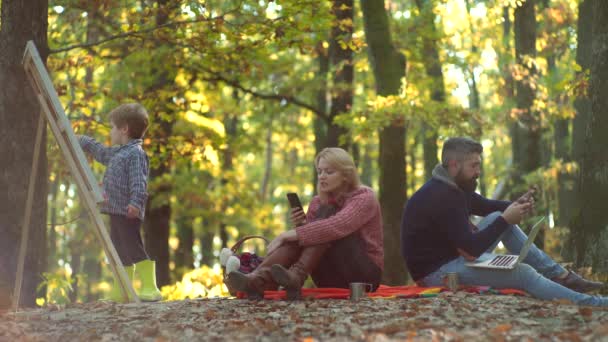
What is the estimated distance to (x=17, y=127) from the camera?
7828 millimetres

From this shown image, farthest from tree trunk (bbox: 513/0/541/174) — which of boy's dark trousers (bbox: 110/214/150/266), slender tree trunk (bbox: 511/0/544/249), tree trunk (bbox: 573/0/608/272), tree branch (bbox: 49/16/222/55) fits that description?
boy's dark trousers (bbox: 110/214/150/266)

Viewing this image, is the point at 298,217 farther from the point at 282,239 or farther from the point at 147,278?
the point at 147,278

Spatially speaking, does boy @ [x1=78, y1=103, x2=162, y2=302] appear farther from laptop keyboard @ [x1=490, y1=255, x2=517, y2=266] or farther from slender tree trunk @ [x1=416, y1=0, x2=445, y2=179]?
slender tree trunk @ [x1=416, y1=0, x2=445, y2=179]

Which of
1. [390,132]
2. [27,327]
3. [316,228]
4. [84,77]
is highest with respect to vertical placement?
[84,77]

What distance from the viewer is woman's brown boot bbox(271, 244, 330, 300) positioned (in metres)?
6.71

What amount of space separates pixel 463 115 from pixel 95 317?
7969 millimetres

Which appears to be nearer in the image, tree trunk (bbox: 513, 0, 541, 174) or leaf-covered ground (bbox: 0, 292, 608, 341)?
leaf-covered ground (bbox: 0, 292, 608, 341)

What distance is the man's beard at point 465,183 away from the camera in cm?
732

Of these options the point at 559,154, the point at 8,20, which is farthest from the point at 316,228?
the point at 559,154

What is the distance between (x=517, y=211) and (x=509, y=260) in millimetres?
435

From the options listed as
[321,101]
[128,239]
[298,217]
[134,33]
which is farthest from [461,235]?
[321,101]

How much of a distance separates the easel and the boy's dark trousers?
93 centimetres

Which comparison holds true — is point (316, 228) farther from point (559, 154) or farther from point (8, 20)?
point (559, 154)

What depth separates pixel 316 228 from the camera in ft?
22.4
